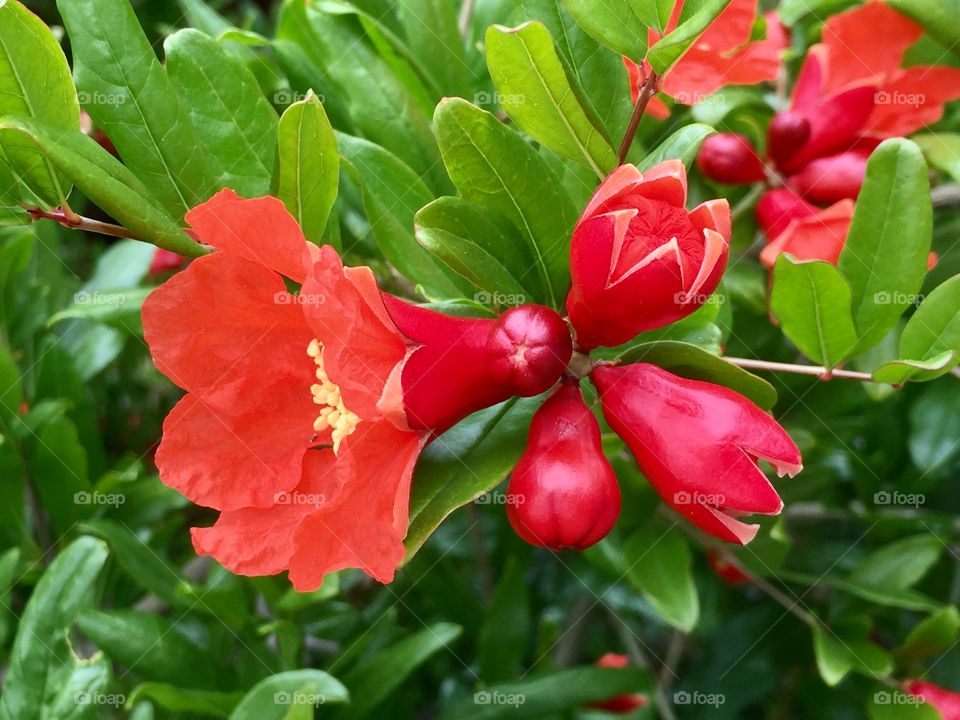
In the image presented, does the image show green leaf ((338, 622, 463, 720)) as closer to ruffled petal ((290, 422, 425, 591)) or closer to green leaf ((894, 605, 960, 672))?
ruffled petal ((290, 422, 425, 591))

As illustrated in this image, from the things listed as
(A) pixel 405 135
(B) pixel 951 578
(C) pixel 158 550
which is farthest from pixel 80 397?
(B) pixel 951 578

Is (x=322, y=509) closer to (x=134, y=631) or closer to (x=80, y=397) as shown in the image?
(x=134, y=631)

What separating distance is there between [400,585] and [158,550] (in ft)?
Answer: 1.32

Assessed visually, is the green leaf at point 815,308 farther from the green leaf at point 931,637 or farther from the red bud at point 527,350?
the green leaf at point 931,637

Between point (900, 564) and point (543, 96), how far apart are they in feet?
3.25

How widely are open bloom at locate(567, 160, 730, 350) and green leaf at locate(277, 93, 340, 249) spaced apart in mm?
251

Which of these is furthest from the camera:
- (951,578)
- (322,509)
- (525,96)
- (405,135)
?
(951,578)

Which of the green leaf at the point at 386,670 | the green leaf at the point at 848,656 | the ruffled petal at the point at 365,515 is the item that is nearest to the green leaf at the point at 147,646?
the green leaf at the point at 386,670

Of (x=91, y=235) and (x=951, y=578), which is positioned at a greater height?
(x=91, y=235)

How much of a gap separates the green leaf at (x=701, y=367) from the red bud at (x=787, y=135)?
0.53 m

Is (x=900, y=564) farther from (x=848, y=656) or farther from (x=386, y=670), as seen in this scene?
(x=386, y=670)

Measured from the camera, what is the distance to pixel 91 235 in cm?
233

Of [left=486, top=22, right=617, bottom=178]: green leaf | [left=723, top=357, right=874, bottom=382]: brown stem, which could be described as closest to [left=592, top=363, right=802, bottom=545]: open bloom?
[left=723, top=357, right=874, bottom=382]: brown stem

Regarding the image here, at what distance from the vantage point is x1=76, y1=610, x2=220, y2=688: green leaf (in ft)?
3.95
